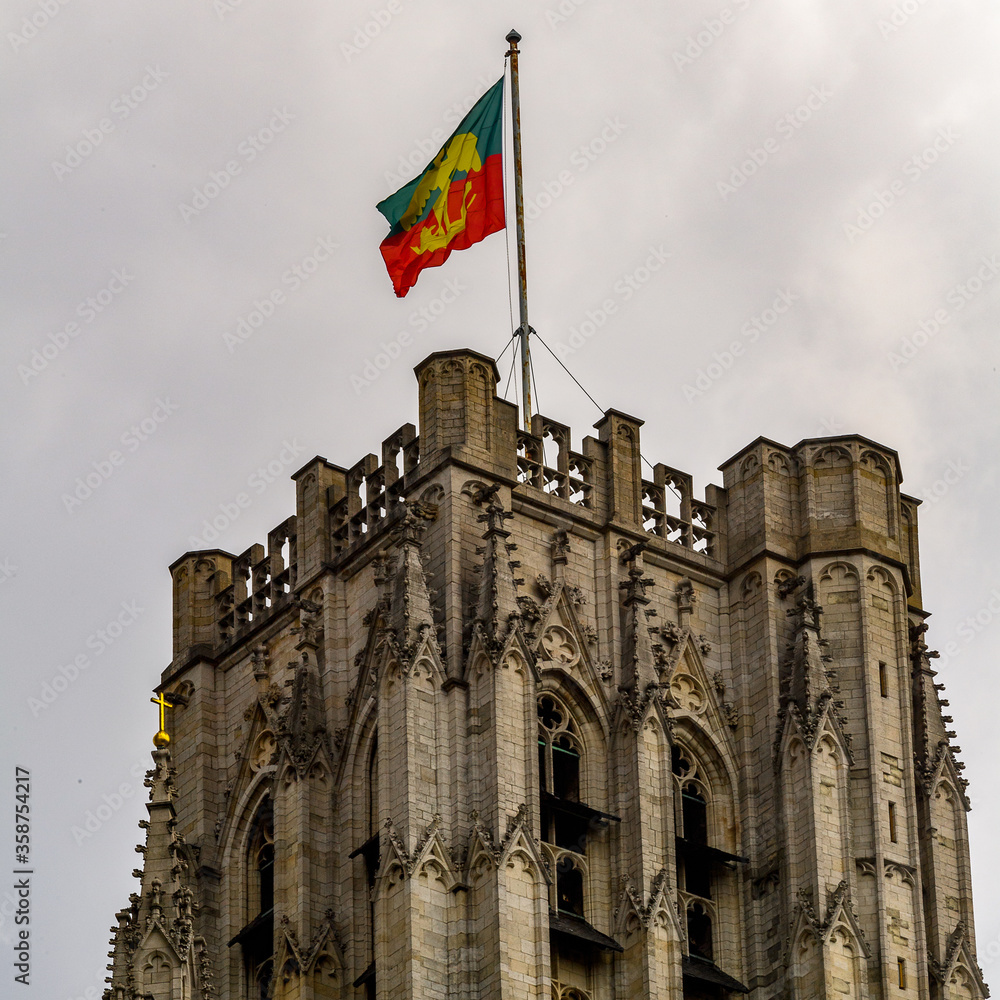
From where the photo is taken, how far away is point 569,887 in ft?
207

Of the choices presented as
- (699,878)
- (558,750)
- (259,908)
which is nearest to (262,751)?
(259,908)

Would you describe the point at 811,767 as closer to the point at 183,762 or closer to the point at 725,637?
the point at 725,637

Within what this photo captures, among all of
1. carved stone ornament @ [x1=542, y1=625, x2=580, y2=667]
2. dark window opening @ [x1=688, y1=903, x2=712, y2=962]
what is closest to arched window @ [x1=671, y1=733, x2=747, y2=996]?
dark window opening @ [x1=688, y1=903, x2=712, y2=962]

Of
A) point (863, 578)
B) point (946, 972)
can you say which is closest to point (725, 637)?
point (863, 578)

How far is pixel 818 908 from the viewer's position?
63.6m

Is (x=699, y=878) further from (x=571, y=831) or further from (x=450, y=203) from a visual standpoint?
(x=450, y=203)

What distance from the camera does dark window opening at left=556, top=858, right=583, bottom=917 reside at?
63.0m

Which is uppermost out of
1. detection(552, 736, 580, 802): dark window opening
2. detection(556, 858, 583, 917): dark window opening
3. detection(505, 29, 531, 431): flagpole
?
detection(505, 29, 531, 431): flagpole

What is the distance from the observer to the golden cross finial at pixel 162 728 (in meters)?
60.4

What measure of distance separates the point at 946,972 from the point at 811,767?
3786 mm

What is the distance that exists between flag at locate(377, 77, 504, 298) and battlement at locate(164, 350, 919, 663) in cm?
321

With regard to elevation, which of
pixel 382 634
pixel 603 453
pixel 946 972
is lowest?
pixel 946 972

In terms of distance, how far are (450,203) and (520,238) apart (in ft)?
5.39

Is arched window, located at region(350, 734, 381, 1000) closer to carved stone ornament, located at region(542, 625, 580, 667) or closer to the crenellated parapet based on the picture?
carved stone ornament, located at region(542, 625, 580, 667)
